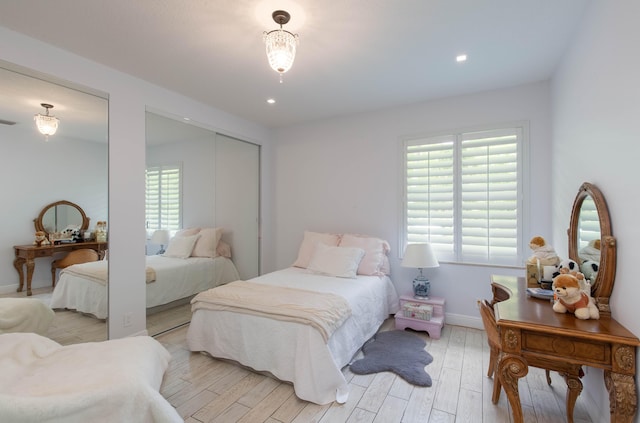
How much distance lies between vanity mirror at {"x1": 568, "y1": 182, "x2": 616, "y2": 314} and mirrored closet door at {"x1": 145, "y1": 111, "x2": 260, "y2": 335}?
141 inches

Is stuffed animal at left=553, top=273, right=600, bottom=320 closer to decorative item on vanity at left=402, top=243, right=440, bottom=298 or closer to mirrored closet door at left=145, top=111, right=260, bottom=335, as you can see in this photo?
decorative item on vanity at left=402, top=243, right=440, bottom=298

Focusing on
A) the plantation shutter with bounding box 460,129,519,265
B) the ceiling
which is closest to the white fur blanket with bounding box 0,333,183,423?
the ceiling

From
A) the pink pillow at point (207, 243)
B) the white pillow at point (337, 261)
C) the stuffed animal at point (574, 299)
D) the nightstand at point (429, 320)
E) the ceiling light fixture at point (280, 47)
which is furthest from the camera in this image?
the pink pillow at point (207, 243)

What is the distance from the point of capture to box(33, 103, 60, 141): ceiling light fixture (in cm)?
238

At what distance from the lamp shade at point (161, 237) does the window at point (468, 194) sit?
9.08 feet

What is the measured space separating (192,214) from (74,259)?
121 centimetres

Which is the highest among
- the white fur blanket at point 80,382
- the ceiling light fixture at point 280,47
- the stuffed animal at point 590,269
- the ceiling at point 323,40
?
the ceiling at point 323,40

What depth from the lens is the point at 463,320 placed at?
3.35m

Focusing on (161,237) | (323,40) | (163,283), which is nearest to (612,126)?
(323,40)

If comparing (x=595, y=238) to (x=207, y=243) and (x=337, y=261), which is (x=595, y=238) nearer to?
(x=337, y=261)

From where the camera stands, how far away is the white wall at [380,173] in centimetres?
305

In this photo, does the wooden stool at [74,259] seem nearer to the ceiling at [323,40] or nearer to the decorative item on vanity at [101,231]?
the decorative item on vanity at [101,231]

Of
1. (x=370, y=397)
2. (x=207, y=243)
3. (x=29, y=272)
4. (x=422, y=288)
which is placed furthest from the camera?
(x=207, y=243)

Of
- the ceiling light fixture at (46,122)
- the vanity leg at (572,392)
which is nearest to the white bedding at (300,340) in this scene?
the vanity leg at (572,392)
